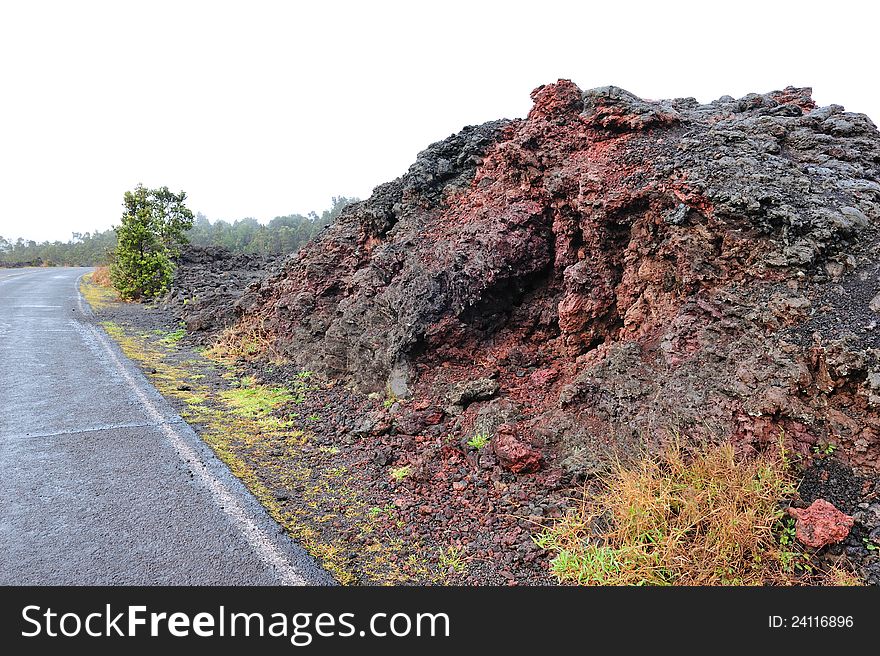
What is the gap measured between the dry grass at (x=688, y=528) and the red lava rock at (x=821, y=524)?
9 cm

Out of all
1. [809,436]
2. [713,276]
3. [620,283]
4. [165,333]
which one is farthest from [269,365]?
[809,436]

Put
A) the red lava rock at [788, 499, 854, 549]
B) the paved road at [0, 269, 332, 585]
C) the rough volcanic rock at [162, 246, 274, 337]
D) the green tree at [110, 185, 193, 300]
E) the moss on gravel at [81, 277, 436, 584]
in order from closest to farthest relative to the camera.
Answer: the red lava rock at [788, 499, 854, 549], the paved road at [0, 269, 332, 585], the moss on gravel at [81, 277, 436, 584], the rough volcanic rock at [162, 246, 274, 337], the green tree at [110, 185, 193, 300]

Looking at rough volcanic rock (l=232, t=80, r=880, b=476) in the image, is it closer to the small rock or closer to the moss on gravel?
the small rock

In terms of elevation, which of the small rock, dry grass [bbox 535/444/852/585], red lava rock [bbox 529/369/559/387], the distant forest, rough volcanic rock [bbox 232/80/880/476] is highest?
the distant forest

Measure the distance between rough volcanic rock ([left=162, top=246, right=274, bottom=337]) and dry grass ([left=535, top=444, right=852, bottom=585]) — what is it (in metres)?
10.2

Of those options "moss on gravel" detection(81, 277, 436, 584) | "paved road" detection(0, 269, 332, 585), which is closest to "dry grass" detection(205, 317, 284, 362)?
"moss on gravel" detection(81, 277, 436, 584)

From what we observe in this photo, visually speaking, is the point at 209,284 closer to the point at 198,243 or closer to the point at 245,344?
the point at 245,344

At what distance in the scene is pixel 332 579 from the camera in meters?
3.54

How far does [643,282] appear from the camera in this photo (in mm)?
5805

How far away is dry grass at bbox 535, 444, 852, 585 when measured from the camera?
3.36 m

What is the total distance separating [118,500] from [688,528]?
14.2 ft

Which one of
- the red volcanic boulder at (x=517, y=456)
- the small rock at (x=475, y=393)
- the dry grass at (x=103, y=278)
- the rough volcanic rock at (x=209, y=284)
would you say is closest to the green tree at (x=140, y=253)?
the rough volcanic rock at (x=209, y=284)

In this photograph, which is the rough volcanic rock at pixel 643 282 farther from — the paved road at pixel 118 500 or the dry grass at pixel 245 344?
the paved road at pixel 118 500

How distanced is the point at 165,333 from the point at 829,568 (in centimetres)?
1271
